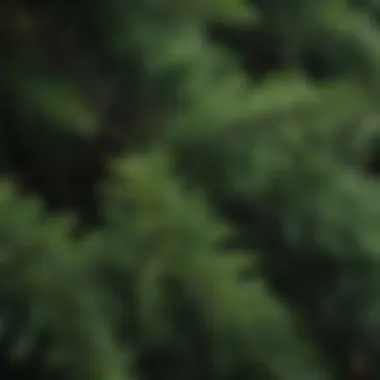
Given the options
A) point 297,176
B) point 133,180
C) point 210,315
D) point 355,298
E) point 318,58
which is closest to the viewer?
point 133,180

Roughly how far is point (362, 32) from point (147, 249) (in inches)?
21.4

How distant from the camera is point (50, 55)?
101cm

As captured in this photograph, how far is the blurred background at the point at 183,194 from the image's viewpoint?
804mm

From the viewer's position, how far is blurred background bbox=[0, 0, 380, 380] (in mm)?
804

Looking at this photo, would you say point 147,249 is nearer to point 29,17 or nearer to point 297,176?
point 297,176

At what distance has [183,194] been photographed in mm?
841

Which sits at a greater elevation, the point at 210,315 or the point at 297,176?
the point at 297,176

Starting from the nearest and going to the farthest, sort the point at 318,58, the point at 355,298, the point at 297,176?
1. the point at 297,176
2. the point at 355,298
3. the point at 318,58

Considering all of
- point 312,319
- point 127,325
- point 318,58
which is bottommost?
point 127,325

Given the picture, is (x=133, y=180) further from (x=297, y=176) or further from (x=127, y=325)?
(x=297, y=176)

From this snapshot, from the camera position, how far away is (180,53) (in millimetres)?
945

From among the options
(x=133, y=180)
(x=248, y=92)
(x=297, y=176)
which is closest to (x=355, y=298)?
(x=297, y=176)

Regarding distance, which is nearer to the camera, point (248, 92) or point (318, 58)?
point (248, 92)

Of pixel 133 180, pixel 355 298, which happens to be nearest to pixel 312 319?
pixel 355 298
